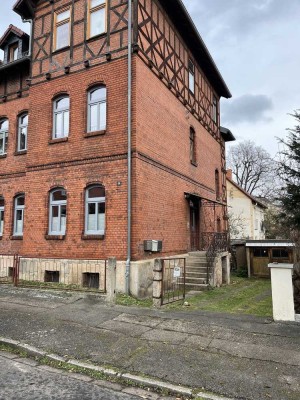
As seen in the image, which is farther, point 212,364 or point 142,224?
point 142,224

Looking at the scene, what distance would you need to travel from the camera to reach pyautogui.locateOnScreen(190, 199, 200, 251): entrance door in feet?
54.0

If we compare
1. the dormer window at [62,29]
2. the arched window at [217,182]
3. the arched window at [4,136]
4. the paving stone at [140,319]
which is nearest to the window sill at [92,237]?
the paving stone at [140,319]

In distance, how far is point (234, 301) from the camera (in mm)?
10945

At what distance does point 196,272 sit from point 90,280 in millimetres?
4572

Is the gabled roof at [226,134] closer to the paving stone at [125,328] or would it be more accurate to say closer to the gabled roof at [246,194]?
the gabled roof at [246,194]

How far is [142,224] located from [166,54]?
7715mm

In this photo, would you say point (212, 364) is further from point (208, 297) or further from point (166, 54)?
point (166, 54)

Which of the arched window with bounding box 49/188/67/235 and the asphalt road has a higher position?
the arched window with bounding box 49/188/67/235

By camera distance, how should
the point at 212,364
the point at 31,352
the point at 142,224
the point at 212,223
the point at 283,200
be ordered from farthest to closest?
1. the point at 212,223
2. the point at 142,224
3. the point at 283,200
4. the point at 31,352
5. the point at 212,364

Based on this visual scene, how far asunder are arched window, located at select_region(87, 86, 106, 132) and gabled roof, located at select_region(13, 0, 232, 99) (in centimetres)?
490

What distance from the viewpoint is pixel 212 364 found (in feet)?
16.8

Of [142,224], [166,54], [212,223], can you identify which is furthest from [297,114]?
[212,223]

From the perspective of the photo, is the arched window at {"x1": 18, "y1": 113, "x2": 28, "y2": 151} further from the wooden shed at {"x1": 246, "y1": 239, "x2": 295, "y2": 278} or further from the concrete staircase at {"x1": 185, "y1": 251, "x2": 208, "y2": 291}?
the wooden shed at {"x1": 246, "y1": 239, "x2": 295, "y2": 278}

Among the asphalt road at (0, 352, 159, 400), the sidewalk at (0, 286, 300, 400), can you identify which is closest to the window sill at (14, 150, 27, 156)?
the sidewalk at (0, 286, 300, 400)
